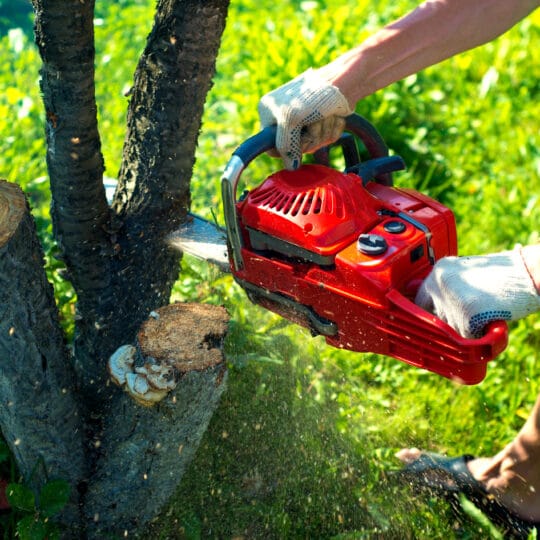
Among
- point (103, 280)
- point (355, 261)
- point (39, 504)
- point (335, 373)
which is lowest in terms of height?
point (335, 373)

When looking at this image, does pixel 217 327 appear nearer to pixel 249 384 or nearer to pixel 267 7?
pixel 249 384

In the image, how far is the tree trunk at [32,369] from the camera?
2.02 meters

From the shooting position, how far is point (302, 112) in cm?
213

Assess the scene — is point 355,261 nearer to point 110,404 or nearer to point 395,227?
point 395,227

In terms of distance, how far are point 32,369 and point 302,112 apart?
983 mm

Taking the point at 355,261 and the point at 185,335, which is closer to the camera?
the point at 355,261

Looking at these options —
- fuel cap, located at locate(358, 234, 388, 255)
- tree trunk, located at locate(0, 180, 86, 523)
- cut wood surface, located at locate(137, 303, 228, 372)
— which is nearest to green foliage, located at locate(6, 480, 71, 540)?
tree trunk, located at locate(0, 180, 86, 523)

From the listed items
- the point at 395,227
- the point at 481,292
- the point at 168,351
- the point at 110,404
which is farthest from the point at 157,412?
the point at 481,292

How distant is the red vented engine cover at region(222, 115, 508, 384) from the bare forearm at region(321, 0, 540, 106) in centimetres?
26

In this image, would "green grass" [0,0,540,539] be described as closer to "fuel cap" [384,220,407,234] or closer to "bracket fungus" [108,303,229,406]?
"bracket fungus" [108,303,229,406]

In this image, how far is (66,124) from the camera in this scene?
88.7 inches

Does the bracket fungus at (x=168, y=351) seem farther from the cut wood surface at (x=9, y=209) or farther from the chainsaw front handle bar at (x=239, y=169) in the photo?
the cut wood surface at (x=9, y=209)

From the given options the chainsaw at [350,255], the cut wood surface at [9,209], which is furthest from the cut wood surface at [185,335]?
the cut wood surface at [9,209]

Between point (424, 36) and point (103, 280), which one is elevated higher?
point (424, 36)
